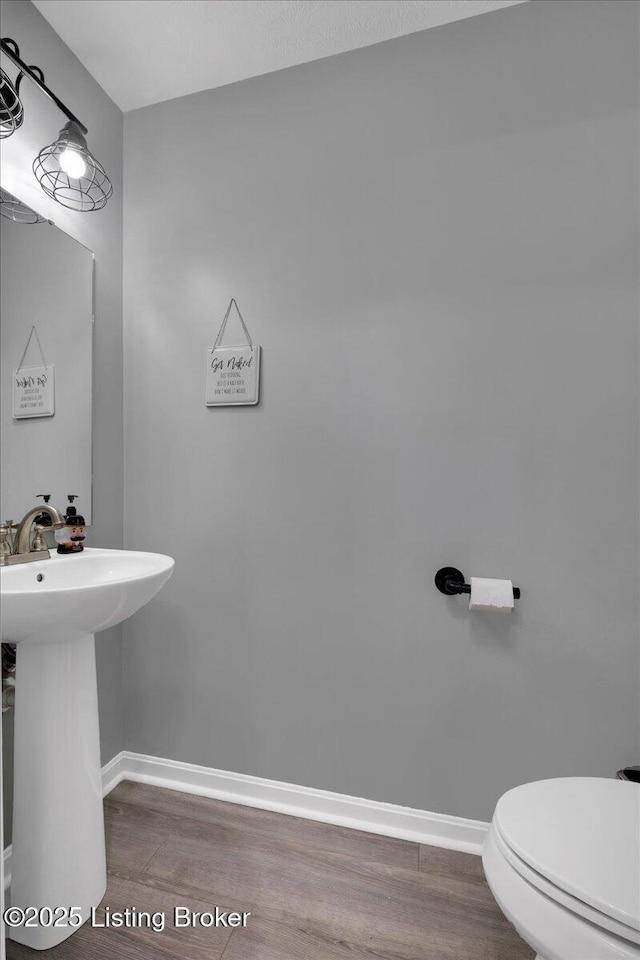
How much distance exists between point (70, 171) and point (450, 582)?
165 cm

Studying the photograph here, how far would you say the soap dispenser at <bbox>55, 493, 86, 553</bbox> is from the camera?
1.41m

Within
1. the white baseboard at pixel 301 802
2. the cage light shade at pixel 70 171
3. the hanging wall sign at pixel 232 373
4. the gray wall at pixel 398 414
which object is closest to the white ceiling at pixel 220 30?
the gray wall at pixel 398 414

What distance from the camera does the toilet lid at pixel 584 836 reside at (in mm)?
724

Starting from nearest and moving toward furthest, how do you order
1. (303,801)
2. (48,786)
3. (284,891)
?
1. (48,786)
2. (284,891)
3. (303,801)

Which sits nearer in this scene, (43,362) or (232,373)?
(43,362)

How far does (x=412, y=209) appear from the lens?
1.46 m

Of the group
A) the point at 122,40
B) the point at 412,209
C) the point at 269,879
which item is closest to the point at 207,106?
the point at 122,40

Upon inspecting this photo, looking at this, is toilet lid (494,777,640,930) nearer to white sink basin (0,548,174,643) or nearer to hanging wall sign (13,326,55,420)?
white sink basin (0,548,174,643)

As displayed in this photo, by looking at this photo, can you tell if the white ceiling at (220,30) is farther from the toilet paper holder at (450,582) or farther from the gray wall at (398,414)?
the toilet paper holder at (450,582)

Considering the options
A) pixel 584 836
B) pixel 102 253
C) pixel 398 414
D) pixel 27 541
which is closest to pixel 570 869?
pixel 584 836

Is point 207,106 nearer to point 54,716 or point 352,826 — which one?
point 54,716

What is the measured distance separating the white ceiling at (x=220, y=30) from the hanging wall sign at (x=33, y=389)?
3.27 feet

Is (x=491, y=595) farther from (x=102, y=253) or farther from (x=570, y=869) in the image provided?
(x=102, y=253)

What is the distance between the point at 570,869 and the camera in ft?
2.49
